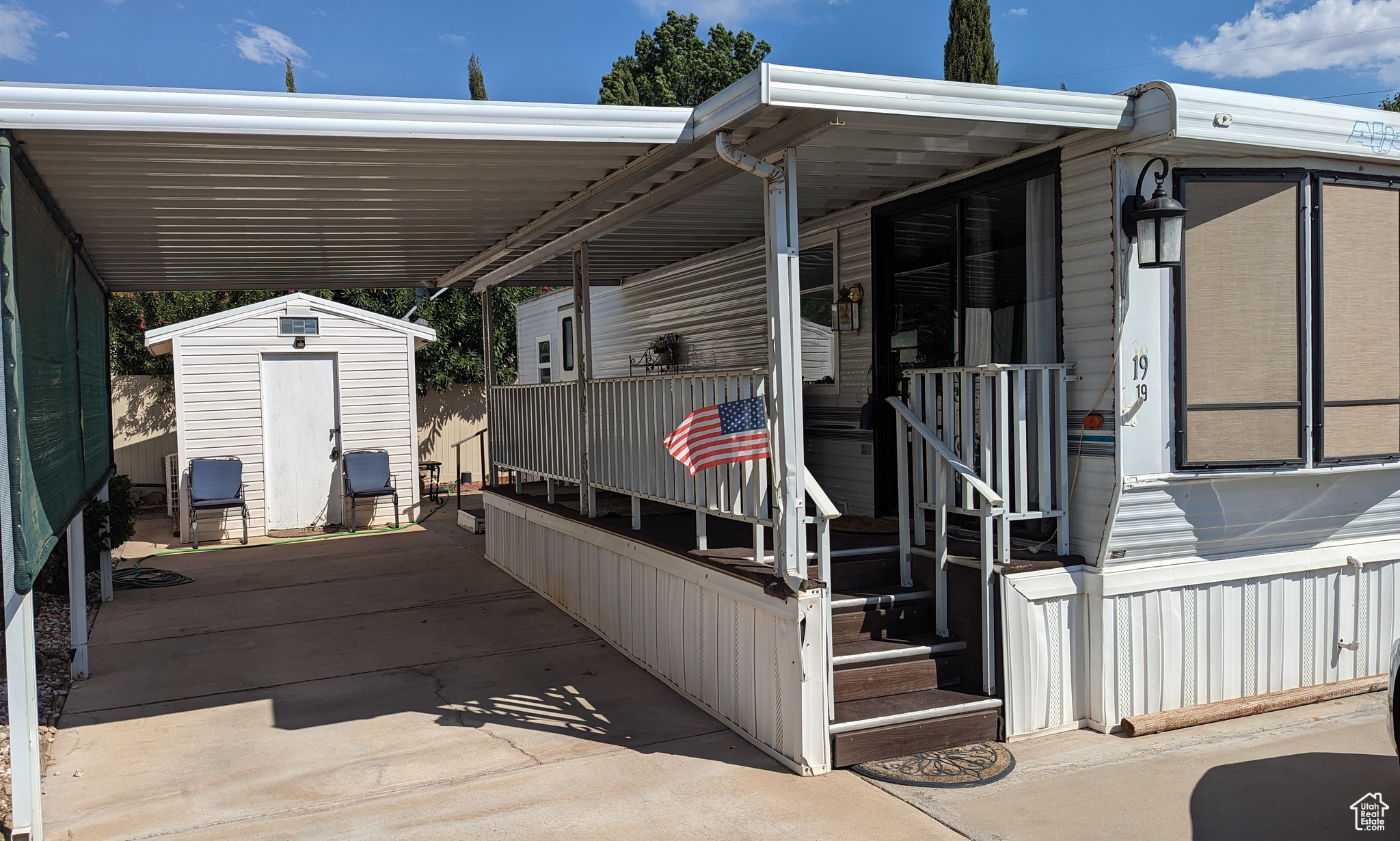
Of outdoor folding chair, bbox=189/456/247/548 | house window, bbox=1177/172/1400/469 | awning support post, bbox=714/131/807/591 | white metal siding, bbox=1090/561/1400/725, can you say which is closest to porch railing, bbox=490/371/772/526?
awning support post, bbox=714/131/807/591

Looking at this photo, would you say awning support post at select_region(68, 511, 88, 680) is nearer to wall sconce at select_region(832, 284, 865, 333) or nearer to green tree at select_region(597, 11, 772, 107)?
wall sconce at select_region(832, 284, 865, 333)

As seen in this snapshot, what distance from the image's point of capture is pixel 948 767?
4.03 m

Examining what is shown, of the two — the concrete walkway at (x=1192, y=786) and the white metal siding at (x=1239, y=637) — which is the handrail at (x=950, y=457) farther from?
the concrete walkway at (x=1192, y=786)

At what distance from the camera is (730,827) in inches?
139

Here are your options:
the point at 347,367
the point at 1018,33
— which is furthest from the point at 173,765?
the point at 1018,33

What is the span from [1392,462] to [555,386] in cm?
519

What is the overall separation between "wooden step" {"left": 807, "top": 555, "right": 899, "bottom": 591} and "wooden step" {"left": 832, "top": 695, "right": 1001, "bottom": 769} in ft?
2.37

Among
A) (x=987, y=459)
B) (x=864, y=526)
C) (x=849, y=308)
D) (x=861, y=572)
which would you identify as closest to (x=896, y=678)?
(x=861, y=572)

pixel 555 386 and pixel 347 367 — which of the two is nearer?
pixel 555 386

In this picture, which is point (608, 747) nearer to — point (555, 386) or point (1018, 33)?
point (555, 386)

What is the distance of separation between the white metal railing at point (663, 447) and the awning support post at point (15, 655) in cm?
285

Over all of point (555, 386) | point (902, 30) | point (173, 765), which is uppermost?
point (902, 30)

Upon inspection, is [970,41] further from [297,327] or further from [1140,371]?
[1140,371]

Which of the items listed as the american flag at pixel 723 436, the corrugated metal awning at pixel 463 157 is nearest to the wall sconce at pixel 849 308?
the corrugated metal awning at pixel 463 157
